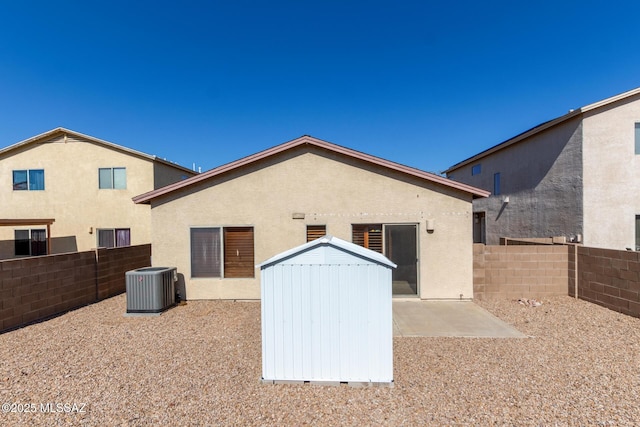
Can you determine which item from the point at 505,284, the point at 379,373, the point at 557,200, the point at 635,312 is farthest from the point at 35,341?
the point at 557,200

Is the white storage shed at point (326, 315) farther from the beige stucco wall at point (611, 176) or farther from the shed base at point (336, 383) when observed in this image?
the beige stucco wall at point (611, 176)

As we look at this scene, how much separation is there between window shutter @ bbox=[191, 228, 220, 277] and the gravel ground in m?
2.29

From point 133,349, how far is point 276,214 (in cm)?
470

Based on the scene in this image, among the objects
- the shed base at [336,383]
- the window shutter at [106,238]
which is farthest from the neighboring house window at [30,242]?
the shed base at [336,383]

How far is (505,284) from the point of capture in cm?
858

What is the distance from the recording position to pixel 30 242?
14.9 metres

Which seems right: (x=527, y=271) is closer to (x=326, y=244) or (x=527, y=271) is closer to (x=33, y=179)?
(x=326, y=244)

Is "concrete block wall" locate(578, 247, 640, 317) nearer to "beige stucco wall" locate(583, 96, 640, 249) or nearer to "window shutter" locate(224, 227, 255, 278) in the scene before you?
"beige stucco wall" locate(583, 96, 640, 249)

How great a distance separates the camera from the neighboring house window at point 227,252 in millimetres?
8758

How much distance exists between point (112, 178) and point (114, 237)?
2.97 meters

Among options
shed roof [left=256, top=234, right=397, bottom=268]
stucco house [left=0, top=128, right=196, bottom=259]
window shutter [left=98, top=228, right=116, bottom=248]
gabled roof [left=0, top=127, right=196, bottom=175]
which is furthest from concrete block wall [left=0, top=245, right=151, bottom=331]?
shed roof [left=256, top=234, right=397, bottom=268]

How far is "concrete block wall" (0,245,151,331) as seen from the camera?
6.59m

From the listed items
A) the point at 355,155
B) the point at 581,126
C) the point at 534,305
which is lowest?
the point at 534,305

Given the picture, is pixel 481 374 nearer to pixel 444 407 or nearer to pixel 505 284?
pixel 444 407
